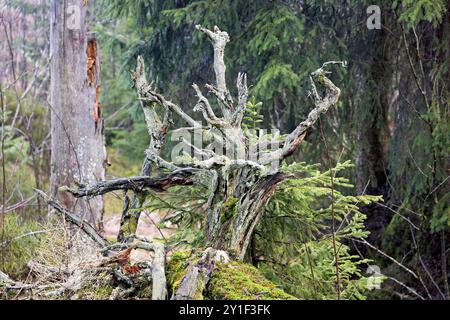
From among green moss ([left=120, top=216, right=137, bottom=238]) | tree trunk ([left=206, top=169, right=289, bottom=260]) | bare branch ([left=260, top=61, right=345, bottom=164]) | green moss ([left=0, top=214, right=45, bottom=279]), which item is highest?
bare branch ([left=260, top=61, right=345, bottom=164])

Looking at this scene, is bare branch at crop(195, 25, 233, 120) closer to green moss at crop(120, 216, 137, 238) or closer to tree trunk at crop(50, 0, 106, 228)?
green moss at crop(120, 216, 137, 238)

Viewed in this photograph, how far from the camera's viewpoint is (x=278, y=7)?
7367 mm

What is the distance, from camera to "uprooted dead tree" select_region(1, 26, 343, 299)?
3584 millimetres

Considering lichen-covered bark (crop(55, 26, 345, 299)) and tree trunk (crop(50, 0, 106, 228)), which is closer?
lichen-covered bark (crop(55, 26, 345, 299))

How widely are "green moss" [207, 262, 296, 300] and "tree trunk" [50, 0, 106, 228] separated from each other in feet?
12.7

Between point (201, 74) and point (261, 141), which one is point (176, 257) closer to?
point (261, 141)

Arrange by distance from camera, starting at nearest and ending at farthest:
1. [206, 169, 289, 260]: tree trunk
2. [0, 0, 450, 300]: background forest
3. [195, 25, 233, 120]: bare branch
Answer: [206, 169, 289, 260]: tree trunk → [195, 25, 233, 120]: bare branch → [0, 0, 450, 300]: background forest

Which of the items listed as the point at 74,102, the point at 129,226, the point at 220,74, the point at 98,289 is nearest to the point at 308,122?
the point at 220,74

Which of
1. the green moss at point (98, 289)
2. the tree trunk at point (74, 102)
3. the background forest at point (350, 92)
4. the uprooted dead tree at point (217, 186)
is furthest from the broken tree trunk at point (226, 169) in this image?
the tree trunk at point (74, 102)

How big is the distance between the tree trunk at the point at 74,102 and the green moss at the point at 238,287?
388 centimetres

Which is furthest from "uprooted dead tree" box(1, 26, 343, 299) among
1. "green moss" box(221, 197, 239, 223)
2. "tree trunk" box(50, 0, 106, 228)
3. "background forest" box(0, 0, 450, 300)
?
"tree trunk" box(50, 0, 106, 228)

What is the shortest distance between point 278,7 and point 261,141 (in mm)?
3233

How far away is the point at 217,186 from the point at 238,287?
90 cm
